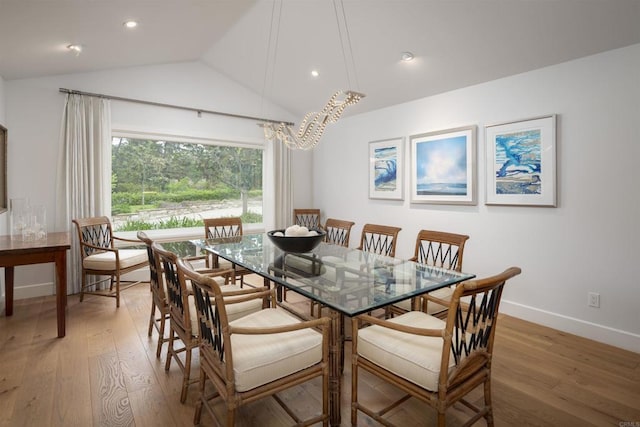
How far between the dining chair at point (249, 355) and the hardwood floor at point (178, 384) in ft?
1.45

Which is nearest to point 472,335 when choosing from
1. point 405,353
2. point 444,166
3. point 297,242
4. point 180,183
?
point 405,353

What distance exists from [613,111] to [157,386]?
398 centimetres

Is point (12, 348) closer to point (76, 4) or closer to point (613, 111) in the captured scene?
point (76, 4)

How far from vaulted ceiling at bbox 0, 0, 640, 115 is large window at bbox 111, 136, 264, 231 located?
113cm

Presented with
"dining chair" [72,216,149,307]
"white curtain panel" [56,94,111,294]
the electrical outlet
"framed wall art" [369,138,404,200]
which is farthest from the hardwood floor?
"framed wall art" [369,138,404,200]

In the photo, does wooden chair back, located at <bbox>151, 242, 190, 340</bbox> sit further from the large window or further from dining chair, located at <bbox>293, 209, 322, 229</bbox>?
dining chair, located at <bbox>293, 209, 322, 229</bbox>

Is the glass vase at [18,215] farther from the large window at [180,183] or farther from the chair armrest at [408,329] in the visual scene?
the chair armrest at [408,329]

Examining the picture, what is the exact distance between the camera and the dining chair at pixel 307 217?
5668 mm

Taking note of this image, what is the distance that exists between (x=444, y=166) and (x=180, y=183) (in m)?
3.70

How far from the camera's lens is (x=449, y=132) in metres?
3.89

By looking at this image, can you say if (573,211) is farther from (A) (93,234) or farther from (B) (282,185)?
(A) (93,234)

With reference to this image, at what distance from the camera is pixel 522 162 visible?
10.8ft

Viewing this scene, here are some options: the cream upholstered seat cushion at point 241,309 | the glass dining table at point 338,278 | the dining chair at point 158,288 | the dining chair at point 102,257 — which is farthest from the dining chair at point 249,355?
the dining chair at point 102,257

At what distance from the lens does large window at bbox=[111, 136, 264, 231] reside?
182 inches
